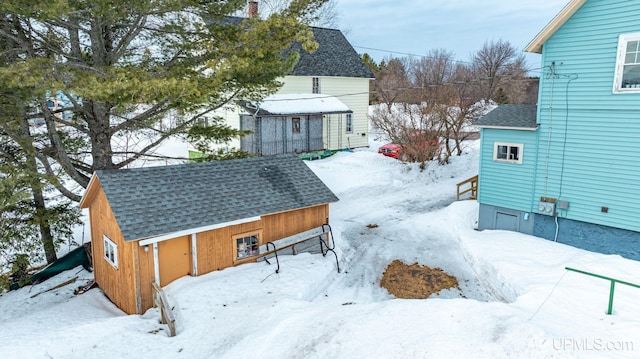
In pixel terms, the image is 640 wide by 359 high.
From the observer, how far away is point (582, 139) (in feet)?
45.2

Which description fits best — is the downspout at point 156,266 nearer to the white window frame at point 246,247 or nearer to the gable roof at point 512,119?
the white window frame at point 246,247

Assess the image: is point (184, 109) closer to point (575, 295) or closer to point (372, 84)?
point (575, 295)

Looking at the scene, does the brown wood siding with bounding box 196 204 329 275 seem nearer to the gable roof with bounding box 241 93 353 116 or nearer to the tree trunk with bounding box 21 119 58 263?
the tree trunk with bounding box 21 119 58 263

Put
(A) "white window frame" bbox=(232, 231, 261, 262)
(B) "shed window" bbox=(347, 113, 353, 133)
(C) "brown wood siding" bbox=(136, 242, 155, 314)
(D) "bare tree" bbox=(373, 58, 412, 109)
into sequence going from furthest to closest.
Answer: (D) "bare tree" bbox=(373, 58, 412, 109) → (B) "shed window" bbox=(347, 113, 353, 133) → (A) "white window frame" bbox=(232, 231, 261, 262) → (C) "brown wood siding" bbox=(136, 242, 155, 314)

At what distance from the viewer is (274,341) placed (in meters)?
8.28

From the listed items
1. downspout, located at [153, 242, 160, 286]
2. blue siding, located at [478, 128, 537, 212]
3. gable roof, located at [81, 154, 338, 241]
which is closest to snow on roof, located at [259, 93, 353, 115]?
gable roof, located at [81, 154, 338, 241]

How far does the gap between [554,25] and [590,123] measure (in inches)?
136

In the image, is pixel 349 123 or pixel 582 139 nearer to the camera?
pixel 582 139

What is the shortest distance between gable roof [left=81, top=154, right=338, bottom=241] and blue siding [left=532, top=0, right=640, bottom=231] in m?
8.08

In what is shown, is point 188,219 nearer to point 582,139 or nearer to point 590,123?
point 582,139

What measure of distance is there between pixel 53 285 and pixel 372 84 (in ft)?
168

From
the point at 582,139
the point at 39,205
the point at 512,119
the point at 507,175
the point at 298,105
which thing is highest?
the point at 298,105

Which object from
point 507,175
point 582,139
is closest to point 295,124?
point 507,175

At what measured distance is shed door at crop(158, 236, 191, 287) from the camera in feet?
37.6
